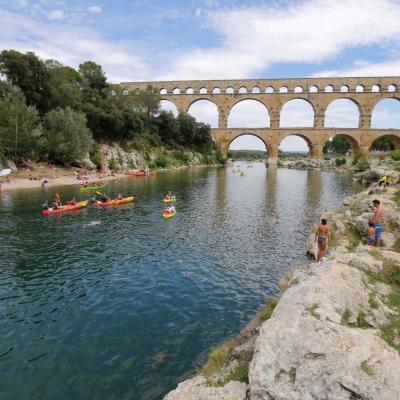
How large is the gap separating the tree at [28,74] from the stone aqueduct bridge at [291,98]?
144 ft

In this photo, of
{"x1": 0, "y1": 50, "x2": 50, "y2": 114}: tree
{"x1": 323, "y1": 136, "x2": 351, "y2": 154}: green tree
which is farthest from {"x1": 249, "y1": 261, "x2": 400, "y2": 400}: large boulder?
{"x1": 323, "y1": 136, "x2": 351, "y2": 154}: green tree

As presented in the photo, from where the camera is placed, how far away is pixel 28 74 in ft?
136

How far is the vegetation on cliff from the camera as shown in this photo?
37438 millimetres

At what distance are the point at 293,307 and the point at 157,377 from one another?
11.6ft

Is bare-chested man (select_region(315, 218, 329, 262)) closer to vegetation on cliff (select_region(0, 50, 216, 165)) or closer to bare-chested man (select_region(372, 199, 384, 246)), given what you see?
bare-chested man (select_region(372, 199, 384, 246))

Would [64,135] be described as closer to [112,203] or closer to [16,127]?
[16,127]

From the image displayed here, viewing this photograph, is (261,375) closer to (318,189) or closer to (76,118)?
(318,189)

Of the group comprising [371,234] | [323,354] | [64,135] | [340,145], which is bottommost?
[371,234]

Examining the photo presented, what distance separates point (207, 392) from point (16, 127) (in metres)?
A: 39.5

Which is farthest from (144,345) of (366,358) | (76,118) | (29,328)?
(76,118)

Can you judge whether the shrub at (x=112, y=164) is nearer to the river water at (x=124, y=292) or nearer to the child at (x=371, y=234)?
the river water at (x=124, y=292)

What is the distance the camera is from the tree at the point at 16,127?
119ft

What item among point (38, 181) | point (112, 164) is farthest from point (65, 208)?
point (112, 164)

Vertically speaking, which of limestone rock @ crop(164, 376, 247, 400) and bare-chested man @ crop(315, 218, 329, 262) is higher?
bare-chested man @ crop(315, 218, 329, 262)
